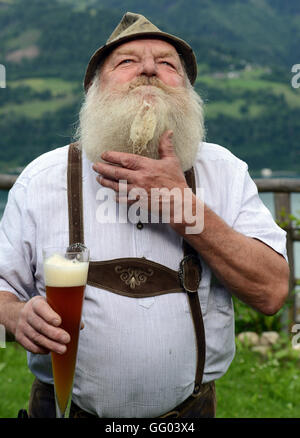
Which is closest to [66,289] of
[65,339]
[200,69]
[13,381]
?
[65,339]

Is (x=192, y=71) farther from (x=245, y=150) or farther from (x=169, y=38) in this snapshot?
(x=245, y=150)

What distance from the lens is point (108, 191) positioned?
80.9 inches

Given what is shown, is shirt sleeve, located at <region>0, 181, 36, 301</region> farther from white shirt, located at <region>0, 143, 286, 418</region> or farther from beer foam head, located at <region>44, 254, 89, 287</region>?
beer foam head, located at <region>44, 254, 89, 287</region>

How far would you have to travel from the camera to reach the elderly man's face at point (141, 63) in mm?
2129

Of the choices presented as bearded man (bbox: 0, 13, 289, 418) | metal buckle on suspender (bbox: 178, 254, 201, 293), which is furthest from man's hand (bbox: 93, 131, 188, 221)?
metal buckle on suspender (bbox: 178, 254, 201, 293)

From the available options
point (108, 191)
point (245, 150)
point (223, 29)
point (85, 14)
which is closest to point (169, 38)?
point (108, 191)

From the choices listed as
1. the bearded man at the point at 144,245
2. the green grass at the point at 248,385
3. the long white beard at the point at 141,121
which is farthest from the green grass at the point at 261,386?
the long white beard at the point at 141,121

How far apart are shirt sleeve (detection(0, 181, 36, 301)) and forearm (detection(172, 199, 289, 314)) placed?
561 millimetres

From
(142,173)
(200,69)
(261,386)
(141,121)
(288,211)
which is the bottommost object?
(261,386)

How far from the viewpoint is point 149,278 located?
6.33ft

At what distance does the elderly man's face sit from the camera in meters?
2.13

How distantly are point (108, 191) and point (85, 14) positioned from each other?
2434 inches

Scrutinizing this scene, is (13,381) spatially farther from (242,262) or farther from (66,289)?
(66,289)

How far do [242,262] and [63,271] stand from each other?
0.70 meters
